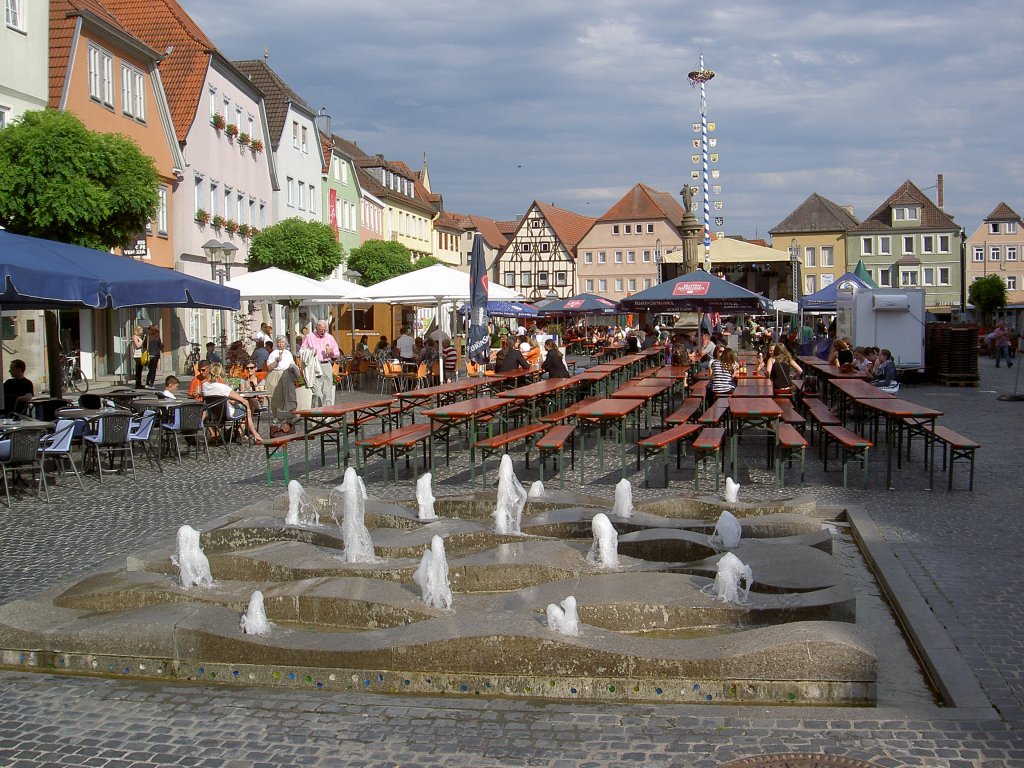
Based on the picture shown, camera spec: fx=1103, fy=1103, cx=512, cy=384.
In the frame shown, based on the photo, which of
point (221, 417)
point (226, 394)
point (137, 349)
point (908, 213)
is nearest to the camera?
point (226, 394)

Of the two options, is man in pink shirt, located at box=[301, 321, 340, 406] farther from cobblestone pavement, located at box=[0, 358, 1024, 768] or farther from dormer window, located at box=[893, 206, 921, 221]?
dormer window, located at box=[893, 206, 921, 221]

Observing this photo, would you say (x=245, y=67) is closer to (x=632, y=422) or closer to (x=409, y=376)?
(x=409, y=376)

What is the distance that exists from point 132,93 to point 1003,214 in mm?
94407

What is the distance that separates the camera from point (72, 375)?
27156 mm

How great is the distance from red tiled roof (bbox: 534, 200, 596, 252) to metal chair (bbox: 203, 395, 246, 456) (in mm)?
81252

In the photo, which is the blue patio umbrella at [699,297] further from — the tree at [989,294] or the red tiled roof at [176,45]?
the tree at [989,294]

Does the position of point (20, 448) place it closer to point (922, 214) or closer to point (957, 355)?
point (957, 355)

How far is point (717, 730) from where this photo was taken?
16.8ft

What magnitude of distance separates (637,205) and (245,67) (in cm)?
4907

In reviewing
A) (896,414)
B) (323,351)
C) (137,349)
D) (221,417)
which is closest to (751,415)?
(896,414)

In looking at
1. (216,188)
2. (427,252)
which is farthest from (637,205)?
(216,188)

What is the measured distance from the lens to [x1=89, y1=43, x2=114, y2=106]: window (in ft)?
95.5

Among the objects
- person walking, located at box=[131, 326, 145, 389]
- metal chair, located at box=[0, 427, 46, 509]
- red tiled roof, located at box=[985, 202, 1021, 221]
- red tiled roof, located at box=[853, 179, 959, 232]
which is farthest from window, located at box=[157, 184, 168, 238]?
red tiled roof, located at box=[985, 202, 1021, 221]

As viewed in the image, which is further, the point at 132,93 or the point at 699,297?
the point at 132,93
